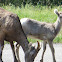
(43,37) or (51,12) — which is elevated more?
(43,37)

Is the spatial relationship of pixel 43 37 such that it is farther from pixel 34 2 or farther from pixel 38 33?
pixel 34 2

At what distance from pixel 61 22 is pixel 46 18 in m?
7.37

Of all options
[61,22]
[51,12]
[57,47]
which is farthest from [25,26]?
[51,12]

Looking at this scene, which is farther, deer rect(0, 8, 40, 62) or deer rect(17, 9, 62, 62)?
deer rect(17, 9, 62, 62)

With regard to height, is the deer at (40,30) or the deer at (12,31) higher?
the deer at (12,31)

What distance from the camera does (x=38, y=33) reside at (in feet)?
25.1

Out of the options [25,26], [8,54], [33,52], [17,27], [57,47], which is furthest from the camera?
[57,47]

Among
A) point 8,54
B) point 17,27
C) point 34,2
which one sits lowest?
point 34,2

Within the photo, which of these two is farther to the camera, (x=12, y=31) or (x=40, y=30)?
(x=40, y=30)

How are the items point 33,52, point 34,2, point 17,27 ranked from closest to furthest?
point 33,52 → point 17,27 → point 34,2

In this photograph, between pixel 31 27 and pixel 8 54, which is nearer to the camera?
pixel 31 27

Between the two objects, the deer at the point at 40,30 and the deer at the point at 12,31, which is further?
the deer at the point at 40,30

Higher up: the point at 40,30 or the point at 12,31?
the point at 12,31

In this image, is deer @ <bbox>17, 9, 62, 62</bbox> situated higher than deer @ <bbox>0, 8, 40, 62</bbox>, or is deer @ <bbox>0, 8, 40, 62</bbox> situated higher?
deer @ <bbox>0, 8, 40, 62</bbox>
